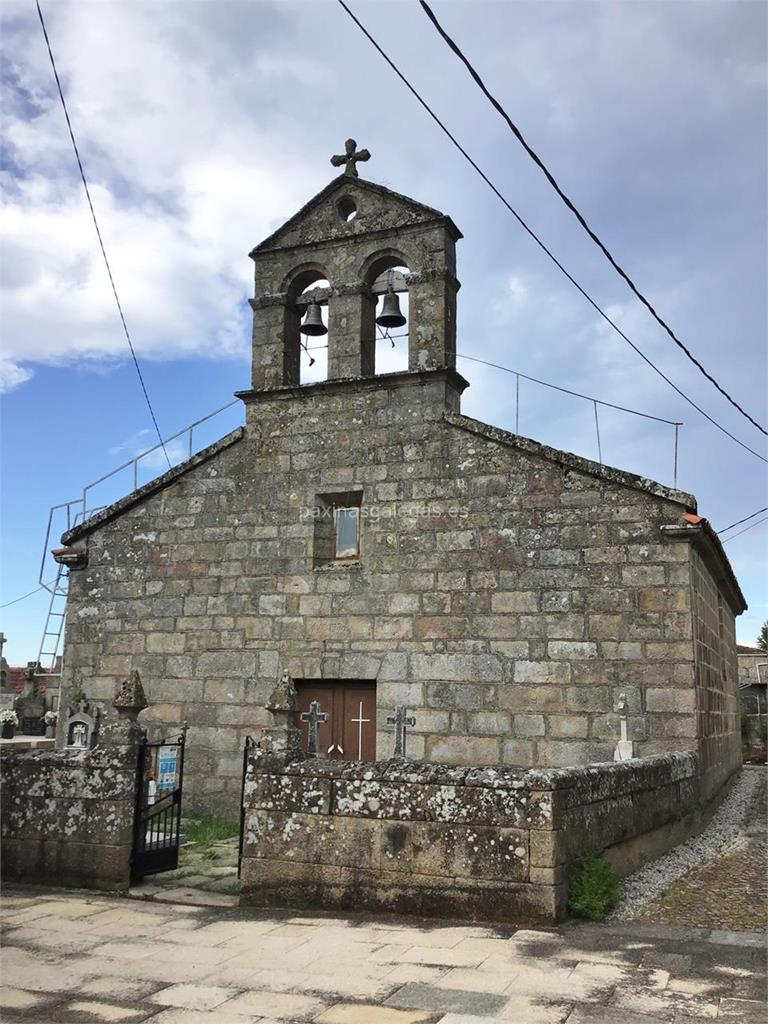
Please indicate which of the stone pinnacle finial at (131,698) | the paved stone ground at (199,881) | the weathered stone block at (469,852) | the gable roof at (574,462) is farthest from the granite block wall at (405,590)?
the weathered stone block at (469,852)

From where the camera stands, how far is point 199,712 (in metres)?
11.0

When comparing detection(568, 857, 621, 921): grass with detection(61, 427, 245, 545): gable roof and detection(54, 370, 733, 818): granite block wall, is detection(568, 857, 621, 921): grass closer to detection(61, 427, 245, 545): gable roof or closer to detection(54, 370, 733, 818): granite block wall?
detection(54, 370, 733, 818): granite block wall

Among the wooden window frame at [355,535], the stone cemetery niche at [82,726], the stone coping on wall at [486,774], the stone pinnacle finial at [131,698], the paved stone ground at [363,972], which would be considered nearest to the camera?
Answer: the paved stone ground at [363,972]

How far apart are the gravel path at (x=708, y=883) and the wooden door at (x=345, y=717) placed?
12.1ft

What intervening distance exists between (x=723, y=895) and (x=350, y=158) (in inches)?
382

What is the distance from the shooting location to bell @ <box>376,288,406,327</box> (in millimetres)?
11125

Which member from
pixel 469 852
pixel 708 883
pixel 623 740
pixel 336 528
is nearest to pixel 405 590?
pixel 336 528

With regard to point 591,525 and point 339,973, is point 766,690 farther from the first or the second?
point 339,973

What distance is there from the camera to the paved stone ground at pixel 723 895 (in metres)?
5.66

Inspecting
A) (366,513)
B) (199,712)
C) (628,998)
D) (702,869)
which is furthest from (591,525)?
(628,998)

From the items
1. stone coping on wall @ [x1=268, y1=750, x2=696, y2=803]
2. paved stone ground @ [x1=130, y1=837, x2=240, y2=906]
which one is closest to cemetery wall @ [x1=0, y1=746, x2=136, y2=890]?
paved stone ground @ [x1=130, y1=837, x2=240, y2=906]

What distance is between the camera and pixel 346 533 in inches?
436

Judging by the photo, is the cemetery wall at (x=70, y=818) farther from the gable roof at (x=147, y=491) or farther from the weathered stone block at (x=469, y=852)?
the gable roof at (x=147, y=491)

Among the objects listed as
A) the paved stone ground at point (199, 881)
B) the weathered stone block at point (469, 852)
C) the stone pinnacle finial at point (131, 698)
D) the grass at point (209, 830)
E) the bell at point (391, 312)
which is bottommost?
the grass at point (209, 830)
